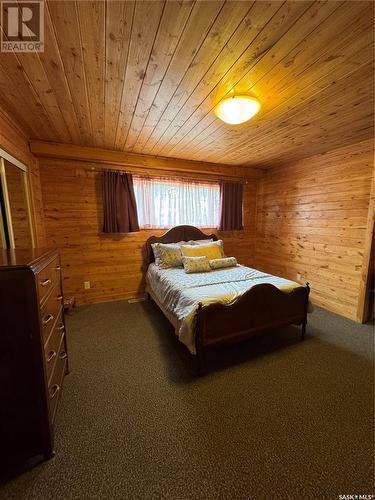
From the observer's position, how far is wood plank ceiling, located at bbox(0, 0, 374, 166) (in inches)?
41.3

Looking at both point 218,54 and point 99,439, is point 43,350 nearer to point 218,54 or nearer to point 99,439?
point 99,439

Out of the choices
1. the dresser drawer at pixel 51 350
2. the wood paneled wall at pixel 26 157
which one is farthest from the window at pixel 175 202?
the dresser drawer at pixel 51 350

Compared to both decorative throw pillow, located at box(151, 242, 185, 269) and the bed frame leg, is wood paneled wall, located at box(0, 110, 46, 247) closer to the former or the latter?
decorative throw pillow, located at box(151, 242, 185, 269)

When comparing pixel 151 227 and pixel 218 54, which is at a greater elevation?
pixel 218 54

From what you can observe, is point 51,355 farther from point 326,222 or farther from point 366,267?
point 326,222

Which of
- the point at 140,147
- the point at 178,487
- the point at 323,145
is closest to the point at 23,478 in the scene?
the point at 178,487

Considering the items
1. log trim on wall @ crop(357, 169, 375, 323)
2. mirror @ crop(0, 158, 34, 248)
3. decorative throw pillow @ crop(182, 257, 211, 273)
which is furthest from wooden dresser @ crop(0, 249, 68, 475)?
log trim on wall @ crop(357, 169, 375, 323)

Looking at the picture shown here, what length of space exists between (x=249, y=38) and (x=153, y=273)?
259 centimetres

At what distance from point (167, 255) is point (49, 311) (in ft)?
6.36

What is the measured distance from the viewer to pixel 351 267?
2.78 m

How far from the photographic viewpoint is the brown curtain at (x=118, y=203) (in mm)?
3164

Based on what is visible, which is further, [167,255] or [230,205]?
[230,205]

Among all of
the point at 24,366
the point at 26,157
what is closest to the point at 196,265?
the point at 24,366

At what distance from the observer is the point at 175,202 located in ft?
12.0
